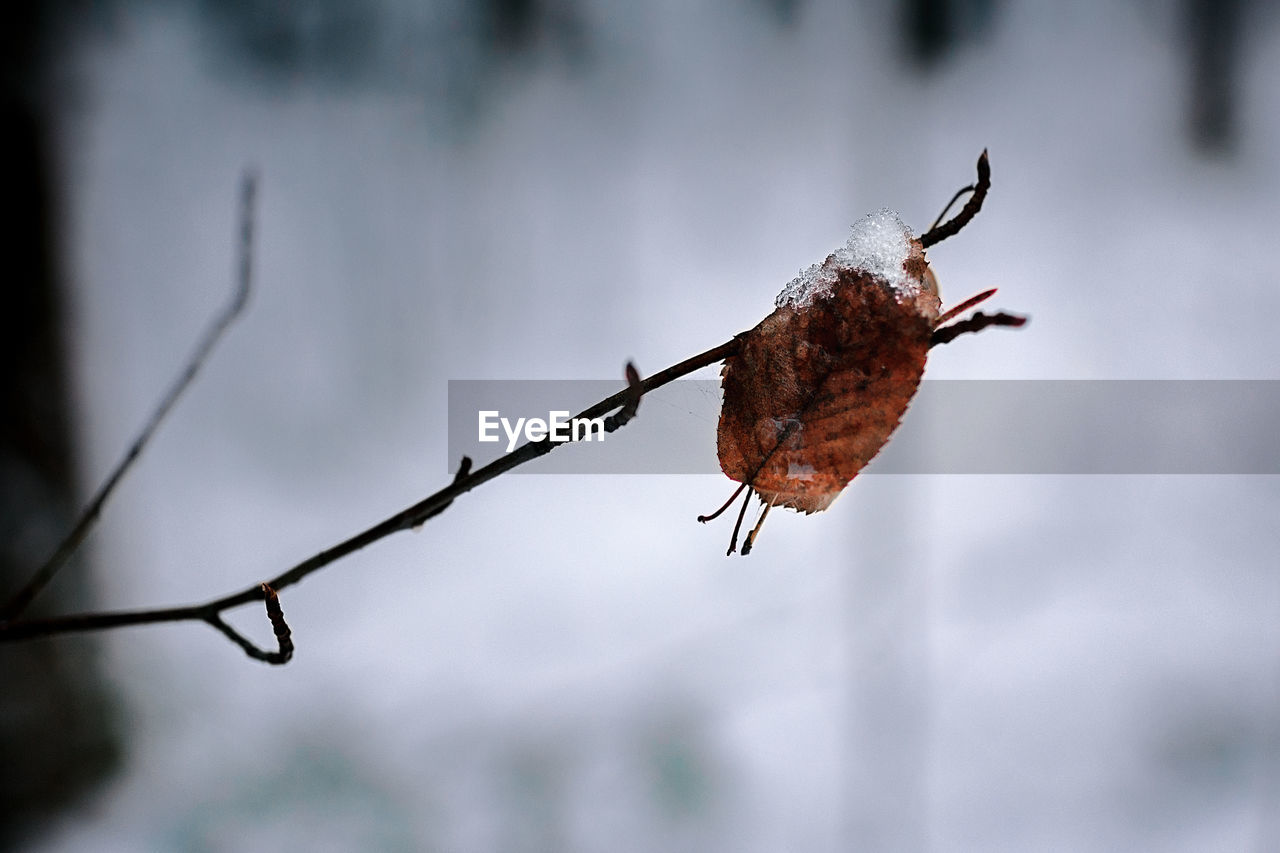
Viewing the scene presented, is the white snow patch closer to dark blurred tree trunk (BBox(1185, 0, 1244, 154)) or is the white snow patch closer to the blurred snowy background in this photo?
the blurred snowy background

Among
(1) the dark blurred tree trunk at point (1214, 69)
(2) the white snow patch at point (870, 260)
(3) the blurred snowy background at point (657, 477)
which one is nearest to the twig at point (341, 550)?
(2) the white snow patch at point (870, 260)

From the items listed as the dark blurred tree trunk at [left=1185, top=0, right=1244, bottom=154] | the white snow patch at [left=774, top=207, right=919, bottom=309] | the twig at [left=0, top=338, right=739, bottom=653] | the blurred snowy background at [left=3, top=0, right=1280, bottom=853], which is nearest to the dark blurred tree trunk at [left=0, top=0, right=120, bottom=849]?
the blurred snowy background at [left=3, top=0, right=1280, bottom=853]

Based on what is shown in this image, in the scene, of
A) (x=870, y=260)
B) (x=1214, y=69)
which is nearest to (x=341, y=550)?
(x=870, y=260)

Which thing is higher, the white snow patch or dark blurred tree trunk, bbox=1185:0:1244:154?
dark blurred tree trunk, bbox=1185:0:1244:154

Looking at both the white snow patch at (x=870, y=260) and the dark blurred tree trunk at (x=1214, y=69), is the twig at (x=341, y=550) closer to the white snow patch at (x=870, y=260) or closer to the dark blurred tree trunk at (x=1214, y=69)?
the white snow patch at (x=870, y=260)

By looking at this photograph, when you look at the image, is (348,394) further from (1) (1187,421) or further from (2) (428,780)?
(1) (1187,421)
